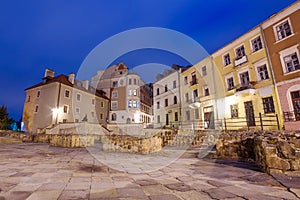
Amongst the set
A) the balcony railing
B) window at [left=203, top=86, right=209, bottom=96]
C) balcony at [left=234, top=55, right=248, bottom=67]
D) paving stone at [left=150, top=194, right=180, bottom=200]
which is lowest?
paving stone at [left=150, top=194, right=180, bottom=200]

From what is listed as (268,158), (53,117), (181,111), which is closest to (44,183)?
(268,158)

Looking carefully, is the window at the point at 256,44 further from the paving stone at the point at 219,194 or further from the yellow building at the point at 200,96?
the paving stone at the point at 219,194

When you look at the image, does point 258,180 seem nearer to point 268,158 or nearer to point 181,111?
point 268,158

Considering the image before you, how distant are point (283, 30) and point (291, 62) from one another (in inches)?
118

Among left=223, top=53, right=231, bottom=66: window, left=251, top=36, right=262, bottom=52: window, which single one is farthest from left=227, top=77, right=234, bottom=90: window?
left=251, top=36, right=262, bottom=52: window

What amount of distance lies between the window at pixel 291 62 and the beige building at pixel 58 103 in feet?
94.7

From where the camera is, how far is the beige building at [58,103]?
25.3 m

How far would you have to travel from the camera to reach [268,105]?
45.3 feet

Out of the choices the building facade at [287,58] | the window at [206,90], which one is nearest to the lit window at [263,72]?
the building facade at [287,58]

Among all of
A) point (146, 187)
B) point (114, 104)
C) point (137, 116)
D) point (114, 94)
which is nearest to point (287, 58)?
point (146, 187)

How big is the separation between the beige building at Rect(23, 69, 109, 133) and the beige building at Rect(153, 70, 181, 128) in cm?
1309

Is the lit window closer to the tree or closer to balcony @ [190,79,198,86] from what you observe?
balcony @ [190,79,198,86]

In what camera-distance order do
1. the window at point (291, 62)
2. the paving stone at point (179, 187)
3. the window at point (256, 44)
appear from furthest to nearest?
the window at point (256, 44) → the window at point (291, 62) → the paving stone at point (179, 187)

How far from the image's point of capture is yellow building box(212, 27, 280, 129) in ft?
45.4
